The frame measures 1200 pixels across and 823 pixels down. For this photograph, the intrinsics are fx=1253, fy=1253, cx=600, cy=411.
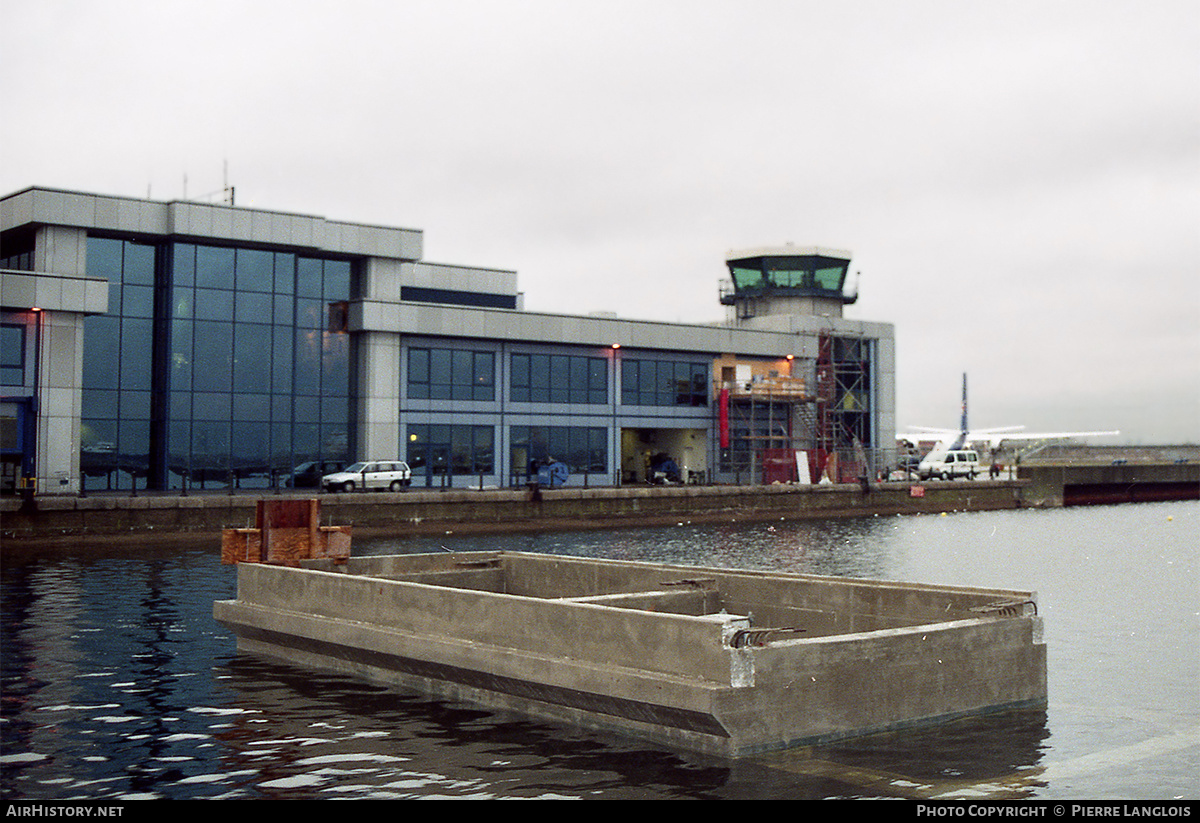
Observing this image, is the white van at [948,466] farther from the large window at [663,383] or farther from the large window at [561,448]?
the large window at [561,448]

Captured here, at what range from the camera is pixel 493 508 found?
57.0m

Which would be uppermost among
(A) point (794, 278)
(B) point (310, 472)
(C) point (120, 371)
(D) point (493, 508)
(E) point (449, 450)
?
(A) point (794, 278)

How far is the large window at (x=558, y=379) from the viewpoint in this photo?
2677 inches

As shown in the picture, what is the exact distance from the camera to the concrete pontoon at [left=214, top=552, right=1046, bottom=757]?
12.5 m

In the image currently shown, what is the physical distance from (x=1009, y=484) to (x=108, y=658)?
77.0 m

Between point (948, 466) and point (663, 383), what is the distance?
29286 mm

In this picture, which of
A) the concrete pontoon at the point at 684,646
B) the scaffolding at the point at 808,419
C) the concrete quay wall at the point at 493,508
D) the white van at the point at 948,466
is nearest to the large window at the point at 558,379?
the concrete quay wall at the point at 493,508

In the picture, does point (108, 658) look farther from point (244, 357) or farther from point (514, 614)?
point (244, 357)

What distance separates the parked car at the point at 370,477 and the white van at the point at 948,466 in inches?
1745

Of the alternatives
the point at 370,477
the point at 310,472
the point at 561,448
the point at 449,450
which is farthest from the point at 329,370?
the point at 561,448

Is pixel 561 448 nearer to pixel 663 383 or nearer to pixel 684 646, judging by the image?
pixel 663 383

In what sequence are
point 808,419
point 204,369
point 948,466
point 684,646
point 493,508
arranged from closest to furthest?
A: point 684,646
point 493,508
point 204,369
point 808,419
point 948,466

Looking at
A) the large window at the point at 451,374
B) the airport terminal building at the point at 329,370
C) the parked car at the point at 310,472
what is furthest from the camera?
the large window at the point at 451,374

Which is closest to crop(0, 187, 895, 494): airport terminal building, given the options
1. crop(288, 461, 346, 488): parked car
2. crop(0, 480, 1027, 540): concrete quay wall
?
crop(288, 461, 346, 488): parked car
